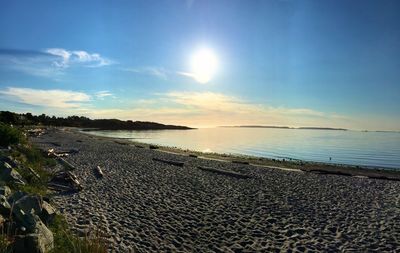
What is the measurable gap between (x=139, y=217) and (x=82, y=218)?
2067 mm

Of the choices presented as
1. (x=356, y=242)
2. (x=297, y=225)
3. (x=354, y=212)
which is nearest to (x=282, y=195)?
(x=354, y=212)

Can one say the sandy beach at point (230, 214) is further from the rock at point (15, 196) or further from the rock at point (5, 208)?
the rock at point (5, 208)

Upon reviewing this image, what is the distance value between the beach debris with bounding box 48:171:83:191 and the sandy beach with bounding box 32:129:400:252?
1.92 ft

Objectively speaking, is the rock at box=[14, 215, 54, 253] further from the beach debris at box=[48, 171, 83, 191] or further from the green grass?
the beach debris at box=[48, 171, 83, 191]

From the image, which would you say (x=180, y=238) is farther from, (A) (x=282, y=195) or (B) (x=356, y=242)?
(A) (x=282, y=195)

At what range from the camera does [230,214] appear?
14055 millimetres

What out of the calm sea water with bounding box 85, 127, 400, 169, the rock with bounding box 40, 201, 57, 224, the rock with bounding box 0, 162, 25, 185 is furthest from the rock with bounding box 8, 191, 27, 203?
the calm sea water with bounding box 85, 127, 400, 169

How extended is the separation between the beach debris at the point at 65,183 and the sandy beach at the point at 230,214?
1.92ft

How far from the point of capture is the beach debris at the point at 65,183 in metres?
16.7

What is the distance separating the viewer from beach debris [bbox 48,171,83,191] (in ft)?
54.7

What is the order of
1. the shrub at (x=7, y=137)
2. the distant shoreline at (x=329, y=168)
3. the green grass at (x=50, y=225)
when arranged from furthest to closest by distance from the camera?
1. the distant shoreline at (x=329, y=168)
2. the shrub at (x=7, y=137)
3. the green grass at (x=50, y=225)

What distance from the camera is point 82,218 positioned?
12000 mm

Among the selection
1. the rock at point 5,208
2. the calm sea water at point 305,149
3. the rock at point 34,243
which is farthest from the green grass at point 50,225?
the calm sea water at point 305,149

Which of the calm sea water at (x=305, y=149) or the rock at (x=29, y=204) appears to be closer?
the rock at (x=29, y=204)
